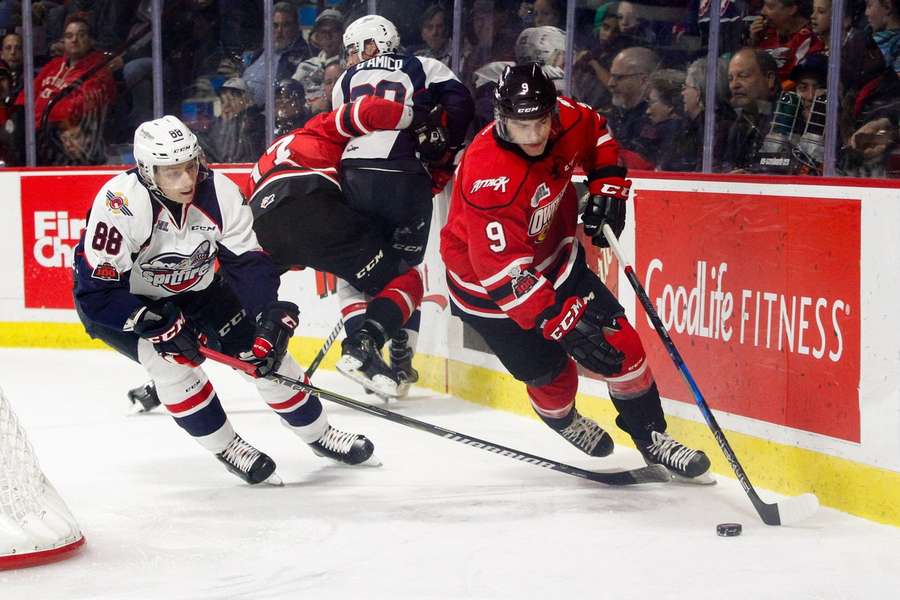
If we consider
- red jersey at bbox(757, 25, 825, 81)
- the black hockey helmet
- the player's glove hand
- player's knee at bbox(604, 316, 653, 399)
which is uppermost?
red jersey at bbox(757, 25, 825, 81)

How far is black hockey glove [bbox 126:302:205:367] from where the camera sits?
11.3 ft

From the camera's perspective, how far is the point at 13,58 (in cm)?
703

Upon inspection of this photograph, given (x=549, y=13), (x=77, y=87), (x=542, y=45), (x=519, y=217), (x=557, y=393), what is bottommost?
(x=557, y=393)

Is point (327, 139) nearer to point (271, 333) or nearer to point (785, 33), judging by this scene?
point (271, 333)

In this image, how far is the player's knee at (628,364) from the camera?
143 inches

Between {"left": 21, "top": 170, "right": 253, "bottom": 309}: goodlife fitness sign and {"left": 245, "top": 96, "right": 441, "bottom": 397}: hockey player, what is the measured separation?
1.96m

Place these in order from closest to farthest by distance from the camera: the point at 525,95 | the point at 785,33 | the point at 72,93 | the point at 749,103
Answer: the point at 525,95, the point at 785,33, the point at 749,103, the point at 72,93

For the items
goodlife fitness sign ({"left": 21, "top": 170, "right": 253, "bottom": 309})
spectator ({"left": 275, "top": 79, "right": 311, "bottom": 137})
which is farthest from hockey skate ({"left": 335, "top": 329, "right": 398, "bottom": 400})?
goodlife fitness sign ({"left": 21, "top": 170, "right": 253, "bottom": 309})

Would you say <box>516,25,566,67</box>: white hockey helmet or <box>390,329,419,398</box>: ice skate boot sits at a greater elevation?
<box>516,25,566,67</box>: white hockey helmet

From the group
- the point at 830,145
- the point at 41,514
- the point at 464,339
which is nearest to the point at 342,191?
the point at 464,339

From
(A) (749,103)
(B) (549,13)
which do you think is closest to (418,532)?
(A) (749,103)

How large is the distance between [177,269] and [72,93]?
143 inches

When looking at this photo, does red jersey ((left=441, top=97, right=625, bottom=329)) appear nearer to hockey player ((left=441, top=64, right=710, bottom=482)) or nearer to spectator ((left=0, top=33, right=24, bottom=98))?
hockey player ((left=441, top=64, right=710, bottom=482))

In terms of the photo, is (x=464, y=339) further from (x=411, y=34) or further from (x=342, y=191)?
(x=411, y=34)
